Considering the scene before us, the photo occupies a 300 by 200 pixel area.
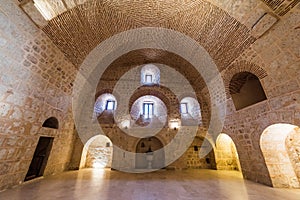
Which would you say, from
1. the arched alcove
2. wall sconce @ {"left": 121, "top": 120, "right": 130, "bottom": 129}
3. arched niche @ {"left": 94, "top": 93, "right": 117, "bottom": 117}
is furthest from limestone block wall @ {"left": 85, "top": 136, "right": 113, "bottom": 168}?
the arched alcove

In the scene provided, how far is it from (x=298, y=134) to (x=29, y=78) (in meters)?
7.00

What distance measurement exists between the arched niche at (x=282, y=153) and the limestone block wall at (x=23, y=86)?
5931 mm

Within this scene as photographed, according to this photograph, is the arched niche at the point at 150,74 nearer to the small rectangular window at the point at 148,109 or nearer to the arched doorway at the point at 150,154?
the small rectangular window at the point at 148,109

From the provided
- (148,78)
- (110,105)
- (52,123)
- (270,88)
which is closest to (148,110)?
(148,78)

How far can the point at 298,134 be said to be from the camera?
3.52 m

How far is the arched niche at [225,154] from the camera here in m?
5.78

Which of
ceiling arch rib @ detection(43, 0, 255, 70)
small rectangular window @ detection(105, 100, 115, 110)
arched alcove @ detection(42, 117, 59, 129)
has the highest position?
ceiling arch rib @ detection(43, 0, 255, 70)

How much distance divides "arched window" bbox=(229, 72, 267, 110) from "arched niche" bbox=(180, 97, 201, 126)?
7.85ft

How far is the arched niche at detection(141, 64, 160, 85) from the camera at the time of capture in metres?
7.42

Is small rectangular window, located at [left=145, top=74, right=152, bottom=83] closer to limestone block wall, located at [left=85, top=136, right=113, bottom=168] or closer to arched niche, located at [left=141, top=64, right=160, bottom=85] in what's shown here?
arched niche, located at [left=141, top=64, right=160, bottom=85]

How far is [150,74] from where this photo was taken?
26.1 feet

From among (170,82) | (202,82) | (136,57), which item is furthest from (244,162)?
(136,57)

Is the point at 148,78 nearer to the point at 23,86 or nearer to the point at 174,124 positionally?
the point at 174,124

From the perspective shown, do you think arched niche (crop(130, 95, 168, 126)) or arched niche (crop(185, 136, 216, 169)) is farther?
arched niche (crop(130, 95, 168, 126))
